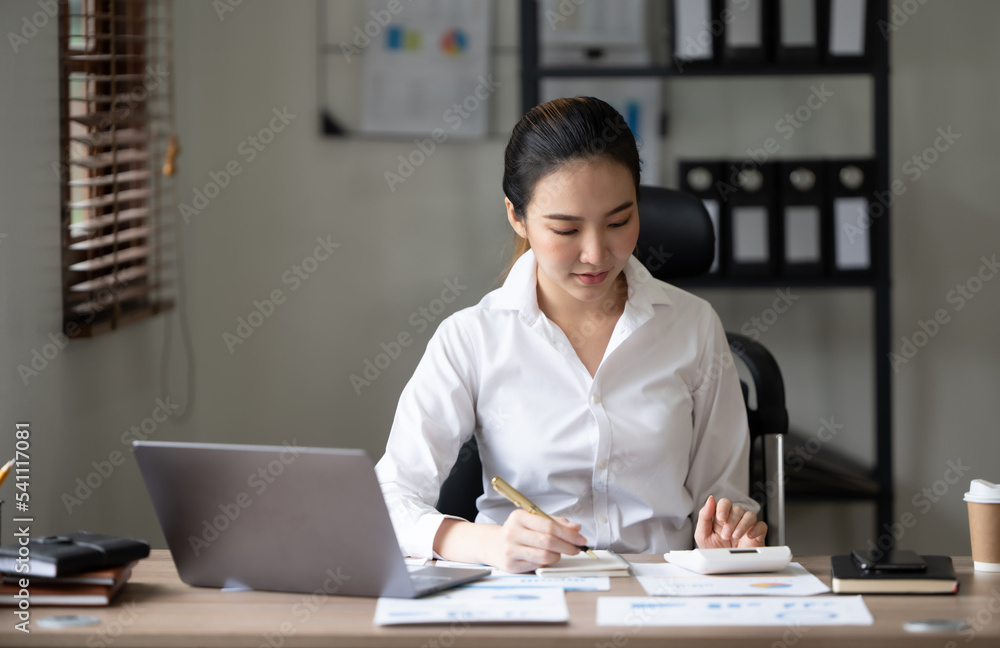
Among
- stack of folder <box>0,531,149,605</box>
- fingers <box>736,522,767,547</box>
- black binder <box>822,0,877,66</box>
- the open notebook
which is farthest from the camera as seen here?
black binder <box>822,0,877,66</box>

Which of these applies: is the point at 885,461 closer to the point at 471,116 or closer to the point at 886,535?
the point at 886,535

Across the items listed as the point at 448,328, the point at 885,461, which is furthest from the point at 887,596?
the point at 885,461

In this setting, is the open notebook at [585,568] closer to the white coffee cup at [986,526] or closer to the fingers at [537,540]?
the fingers at [537,540]

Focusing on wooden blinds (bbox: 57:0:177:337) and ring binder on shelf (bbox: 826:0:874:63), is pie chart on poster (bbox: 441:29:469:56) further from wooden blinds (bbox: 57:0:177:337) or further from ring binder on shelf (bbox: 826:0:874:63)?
ring binder on shelf (bbox: 826:0:874:63)

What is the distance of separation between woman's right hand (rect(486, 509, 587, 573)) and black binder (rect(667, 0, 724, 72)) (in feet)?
5.23

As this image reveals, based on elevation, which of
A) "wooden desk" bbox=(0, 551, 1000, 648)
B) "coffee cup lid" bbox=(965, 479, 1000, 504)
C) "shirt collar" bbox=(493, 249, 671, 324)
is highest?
"shirt collar" bbox=(493, 249, 671, 324)

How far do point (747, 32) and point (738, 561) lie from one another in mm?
1658

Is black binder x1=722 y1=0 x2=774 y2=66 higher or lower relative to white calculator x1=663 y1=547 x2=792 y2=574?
higher

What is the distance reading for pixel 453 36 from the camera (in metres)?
2.85

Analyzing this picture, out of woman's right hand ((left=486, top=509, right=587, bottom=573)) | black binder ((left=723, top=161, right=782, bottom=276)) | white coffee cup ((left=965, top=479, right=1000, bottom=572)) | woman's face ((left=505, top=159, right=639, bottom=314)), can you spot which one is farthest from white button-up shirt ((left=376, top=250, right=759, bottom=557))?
black binder ((left=723, top=161, right=782, bottom=276))

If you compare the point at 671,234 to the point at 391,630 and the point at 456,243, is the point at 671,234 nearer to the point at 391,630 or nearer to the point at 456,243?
the point at 391,630

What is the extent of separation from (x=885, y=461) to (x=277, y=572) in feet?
6.26

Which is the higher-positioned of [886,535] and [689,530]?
[689,530]

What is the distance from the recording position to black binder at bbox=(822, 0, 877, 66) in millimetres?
2459
